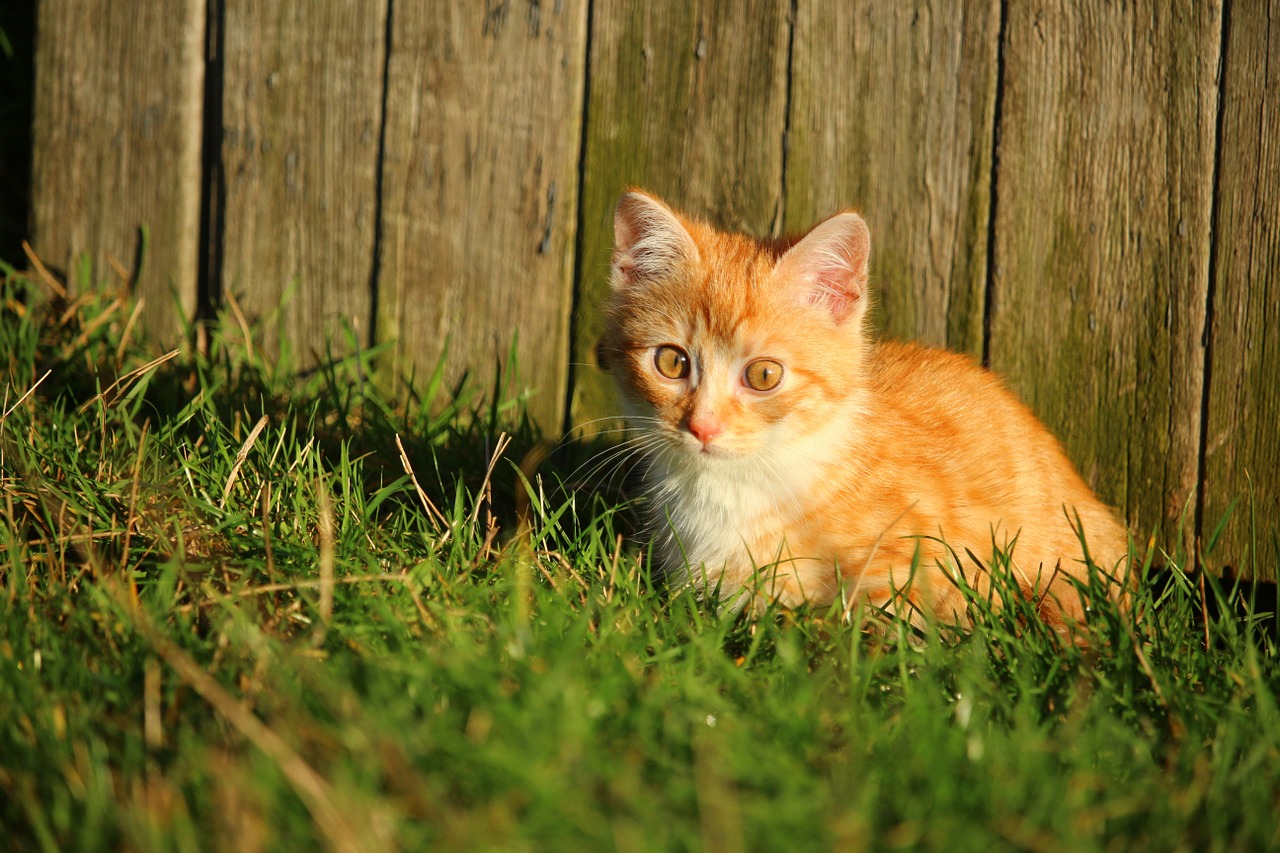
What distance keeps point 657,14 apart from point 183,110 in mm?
1579

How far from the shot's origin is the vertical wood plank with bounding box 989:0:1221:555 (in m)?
2.73

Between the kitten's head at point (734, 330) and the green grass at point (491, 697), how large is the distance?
35cm

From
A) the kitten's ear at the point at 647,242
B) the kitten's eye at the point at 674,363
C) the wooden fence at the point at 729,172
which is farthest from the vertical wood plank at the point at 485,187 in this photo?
the kitten's eye at the point at 674,363

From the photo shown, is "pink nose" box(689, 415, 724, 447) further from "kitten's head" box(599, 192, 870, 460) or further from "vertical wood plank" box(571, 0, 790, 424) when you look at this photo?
"vertical wood plank" box(571, 0, 790, 424)

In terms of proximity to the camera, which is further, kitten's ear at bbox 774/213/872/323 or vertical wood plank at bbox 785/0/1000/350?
vertical wood plank at bbox 785/0/1000/350

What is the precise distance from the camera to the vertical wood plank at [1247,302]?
2.66m

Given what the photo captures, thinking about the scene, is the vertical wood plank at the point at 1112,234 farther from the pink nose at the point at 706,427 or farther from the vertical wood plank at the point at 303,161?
the vertical wood plank at the point at 303,161

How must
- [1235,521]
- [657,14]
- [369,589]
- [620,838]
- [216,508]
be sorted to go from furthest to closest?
[657,14] → [1235,521] → [216,508] → [369,589] → [620,838]

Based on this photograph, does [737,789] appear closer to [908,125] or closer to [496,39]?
[908,125]

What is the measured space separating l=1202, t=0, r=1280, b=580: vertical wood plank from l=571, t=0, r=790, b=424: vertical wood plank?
1.18 m

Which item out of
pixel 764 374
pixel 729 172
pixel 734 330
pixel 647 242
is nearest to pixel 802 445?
pixel 764 374

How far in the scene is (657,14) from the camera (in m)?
3.04

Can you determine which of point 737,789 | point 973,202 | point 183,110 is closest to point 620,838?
point 737,789

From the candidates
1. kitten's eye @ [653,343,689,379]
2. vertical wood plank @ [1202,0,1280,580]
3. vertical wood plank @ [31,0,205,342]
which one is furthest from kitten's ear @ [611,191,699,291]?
vertical wood plank @ [31,0,205,342]
